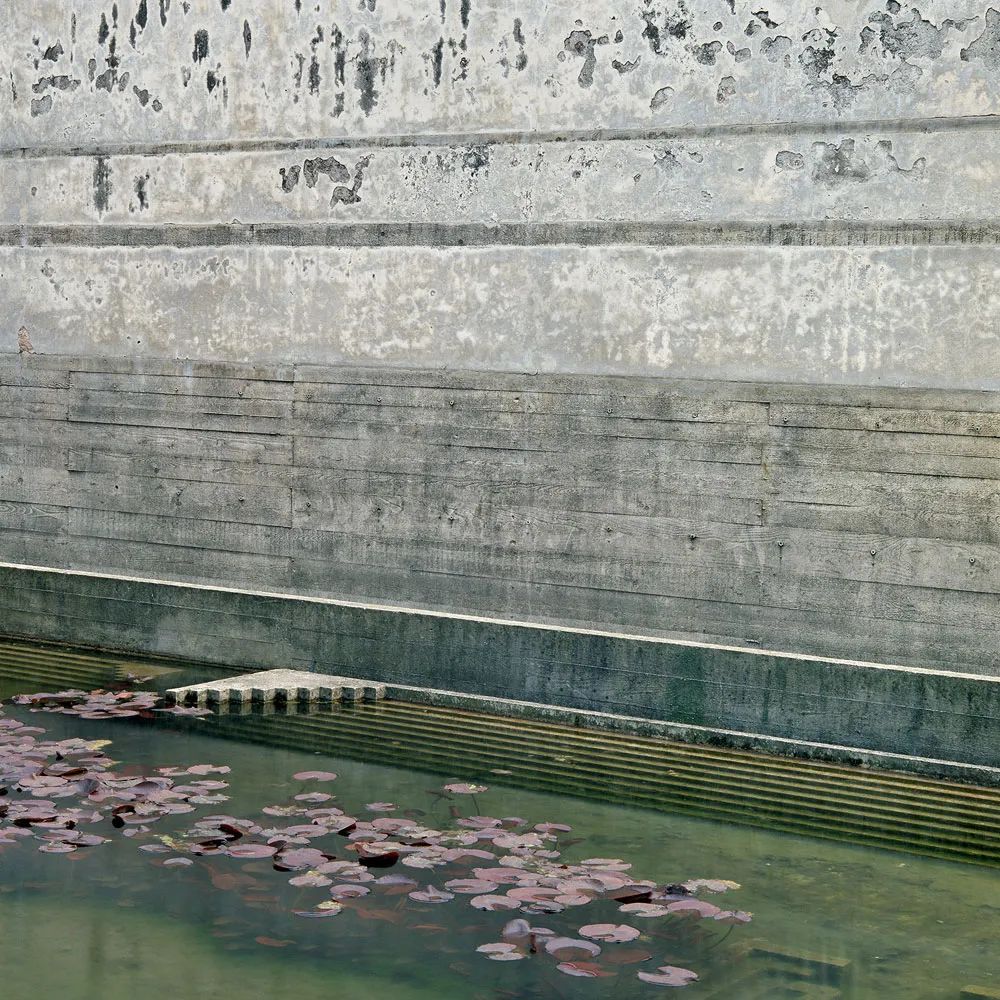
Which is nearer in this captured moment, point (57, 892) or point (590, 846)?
point (57, 892)

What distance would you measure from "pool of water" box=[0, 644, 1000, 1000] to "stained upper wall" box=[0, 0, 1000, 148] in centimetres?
345

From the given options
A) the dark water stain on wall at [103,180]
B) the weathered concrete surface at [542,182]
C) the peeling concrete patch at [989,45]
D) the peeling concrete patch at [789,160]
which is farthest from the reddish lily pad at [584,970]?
the dark water stain on wall at [103,180]

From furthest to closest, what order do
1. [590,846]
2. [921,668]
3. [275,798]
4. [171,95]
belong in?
[171,95]
[921,668]
[275,798]
[590,846]

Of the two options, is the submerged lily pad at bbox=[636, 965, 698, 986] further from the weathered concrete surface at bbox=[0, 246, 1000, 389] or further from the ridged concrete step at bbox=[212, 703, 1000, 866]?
the weathered concrete surface at bbox=[0, 246, 1000, 389]

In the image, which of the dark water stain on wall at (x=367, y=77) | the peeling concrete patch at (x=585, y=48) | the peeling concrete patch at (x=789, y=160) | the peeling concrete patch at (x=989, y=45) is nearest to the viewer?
the peeling concrete patch at (x=989, y=45)

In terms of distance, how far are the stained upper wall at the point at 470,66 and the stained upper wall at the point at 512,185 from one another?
1cm

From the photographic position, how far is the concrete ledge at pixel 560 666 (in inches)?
274

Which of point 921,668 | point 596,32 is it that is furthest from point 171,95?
point 921,668

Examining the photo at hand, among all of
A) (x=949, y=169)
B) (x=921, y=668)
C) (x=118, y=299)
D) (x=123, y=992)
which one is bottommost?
(x=123, y=992)

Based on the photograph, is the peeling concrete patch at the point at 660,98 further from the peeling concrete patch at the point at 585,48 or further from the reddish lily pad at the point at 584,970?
the reddish lily pad at the point at 584,970

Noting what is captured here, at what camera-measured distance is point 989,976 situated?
182 inches

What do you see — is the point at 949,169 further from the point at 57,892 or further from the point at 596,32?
the point at 57,892

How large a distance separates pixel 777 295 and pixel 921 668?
187 cm

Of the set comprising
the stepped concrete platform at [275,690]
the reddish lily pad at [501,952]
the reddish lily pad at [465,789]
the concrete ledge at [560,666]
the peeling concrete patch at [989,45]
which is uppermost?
the peeling concrete patch at [989,45]
